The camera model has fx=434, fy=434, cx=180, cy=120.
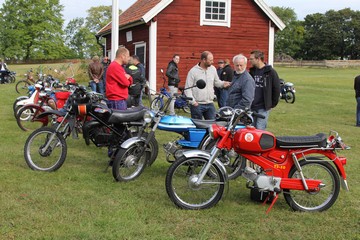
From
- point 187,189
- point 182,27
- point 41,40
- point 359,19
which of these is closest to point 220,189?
point 187,189

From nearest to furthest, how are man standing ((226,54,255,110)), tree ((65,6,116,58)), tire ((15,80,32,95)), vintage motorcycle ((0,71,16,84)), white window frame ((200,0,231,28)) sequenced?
man standing ((226,54,255,110)) < white window frame ((200,0,231,28)) < tire ((15,80,32,95)) < vintage motorcycle ((0,71,16,84)) < tree ((65,6,116,58))

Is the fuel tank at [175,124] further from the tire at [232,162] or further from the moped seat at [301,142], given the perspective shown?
the moped seat at [301,142]

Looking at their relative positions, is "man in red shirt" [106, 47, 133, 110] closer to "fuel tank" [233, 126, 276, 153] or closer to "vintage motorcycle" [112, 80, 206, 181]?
"vintage motorcycle" [112, 80, 206, 181]

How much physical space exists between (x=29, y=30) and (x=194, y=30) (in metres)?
55.6

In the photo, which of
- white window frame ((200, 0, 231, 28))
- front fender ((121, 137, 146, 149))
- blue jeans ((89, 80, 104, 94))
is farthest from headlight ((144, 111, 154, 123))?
white window frame ((200, 0, 231, 28))

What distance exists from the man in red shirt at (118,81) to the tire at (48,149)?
1.13 metres

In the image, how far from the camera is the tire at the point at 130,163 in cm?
588

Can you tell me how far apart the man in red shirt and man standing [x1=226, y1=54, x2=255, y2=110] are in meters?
1.76

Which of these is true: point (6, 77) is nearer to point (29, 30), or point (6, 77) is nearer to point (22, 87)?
point (22, 87)

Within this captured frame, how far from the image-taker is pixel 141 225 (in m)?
4.50

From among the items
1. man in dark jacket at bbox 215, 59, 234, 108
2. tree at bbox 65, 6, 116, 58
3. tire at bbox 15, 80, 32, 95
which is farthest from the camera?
tree at bbox 65, 6, 116, 58

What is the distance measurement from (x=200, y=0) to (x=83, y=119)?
1231cm

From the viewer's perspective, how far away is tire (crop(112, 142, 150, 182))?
5.88 m

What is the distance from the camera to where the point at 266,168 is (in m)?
5.00
